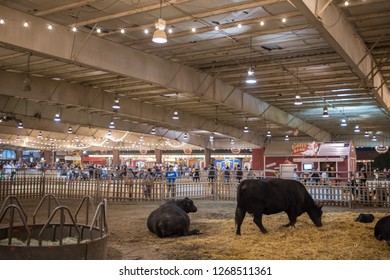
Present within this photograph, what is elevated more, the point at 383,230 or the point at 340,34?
the point at 340,34

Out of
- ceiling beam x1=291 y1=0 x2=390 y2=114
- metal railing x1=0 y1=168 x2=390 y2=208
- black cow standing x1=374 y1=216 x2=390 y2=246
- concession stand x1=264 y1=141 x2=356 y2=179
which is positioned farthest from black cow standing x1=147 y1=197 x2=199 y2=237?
concession stand x1=264 y1=141 x2=356 y2=179

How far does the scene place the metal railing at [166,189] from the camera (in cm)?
1598

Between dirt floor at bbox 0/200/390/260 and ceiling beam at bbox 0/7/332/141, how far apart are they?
17.1ft

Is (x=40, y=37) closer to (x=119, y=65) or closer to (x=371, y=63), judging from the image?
(x=119, y=65)

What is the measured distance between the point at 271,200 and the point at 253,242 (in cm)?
155

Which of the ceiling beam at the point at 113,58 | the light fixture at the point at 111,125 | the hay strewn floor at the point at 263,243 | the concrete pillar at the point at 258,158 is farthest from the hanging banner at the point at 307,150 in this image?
the concrete pillar at the point at 258,158

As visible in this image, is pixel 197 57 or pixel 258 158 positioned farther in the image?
pixel 258 158

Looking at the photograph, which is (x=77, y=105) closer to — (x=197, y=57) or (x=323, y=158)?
(x=197, y=57)

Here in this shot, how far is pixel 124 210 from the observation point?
14.8 meters

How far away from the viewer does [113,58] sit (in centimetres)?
1351

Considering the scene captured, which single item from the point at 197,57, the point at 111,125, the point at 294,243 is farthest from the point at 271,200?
the point at 111,125

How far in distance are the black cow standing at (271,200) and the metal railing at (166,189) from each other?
255 inches

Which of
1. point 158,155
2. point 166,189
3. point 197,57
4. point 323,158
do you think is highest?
point 197,57

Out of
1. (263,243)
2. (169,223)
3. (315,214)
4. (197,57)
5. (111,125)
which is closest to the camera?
(263,243)
